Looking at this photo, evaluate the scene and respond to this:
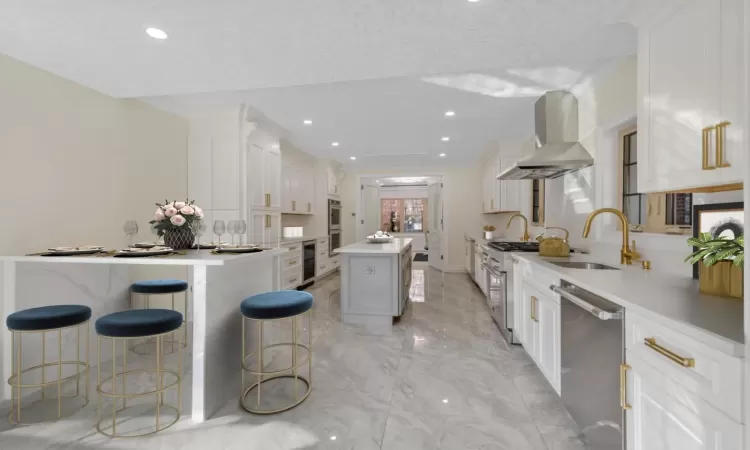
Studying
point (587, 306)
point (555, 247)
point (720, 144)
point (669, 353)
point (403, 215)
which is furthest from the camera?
point (403, 215)

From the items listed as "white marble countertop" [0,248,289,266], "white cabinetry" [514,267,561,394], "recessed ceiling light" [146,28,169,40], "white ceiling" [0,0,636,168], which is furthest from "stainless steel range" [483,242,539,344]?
"recessed ceiling light" [146,28,169,40]

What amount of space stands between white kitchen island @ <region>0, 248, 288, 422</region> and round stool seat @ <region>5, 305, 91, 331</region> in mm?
293

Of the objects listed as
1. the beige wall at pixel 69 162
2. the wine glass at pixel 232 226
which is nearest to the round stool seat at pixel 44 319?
the beige wall at pixel 69 162

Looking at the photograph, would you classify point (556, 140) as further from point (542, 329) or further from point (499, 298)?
point (542, 329)

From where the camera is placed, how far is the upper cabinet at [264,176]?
157 inches

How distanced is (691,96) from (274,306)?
2180 millimetres

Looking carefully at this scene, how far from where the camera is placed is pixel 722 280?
4.17 ft

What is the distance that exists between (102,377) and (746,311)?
11.4 ft

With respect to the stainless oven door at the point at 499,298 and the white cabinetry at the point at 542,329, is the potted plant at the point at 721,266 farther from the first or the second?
the stainless oven door at the point at 499,298

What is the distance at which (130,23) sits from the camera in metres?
1.78

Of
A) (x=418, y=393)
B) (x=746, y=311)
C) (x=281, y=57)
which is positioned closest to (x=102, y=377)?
(x=418, y=393)

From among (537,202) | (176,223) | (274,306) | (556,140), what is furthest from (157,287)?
(537,202)

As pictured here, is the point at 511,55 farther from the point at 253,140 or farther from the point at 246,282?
the point at 253,140

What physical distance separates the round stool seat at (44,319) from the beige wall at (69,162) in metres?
0.52
